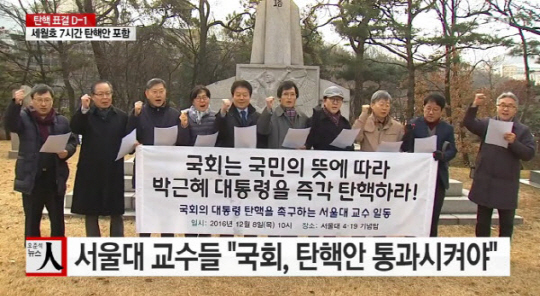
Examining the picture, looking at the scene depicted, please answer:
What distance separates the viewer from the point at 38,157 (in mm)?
3480

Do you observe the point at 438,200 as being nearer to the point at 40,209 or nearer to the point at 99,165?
the point at 99,165

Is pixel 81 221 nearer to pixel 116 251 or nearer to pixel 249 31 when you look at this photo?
pixel 116 251

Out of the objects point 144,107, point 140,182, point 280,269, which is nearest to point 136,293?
point 140,182

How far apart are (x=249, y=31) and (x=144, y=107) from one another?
18308 mm

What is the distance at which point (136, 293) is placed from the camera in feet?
10.5

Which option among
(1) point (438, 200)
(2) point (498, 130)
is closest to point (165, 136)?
(1) point (438, 200)

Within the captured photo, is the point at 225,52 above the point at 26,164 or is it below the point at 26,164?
above

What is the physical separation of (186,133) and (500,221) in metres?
2.85

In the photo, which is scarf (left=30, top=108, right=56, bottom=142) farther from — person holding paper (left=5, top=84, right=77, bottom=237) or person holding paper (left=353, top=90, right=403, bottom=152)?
person holding paper (left=353, top=90, right=403, bottom=152)

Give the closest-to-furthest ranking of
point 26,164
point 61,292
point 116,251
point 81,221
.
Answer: point 116,251 < point 61,292 < point 26,164 < point 81,221

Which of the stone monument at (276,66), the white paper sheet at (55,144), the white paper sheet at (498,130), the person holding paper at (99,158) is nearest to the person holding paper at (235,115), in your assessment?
the person holding paper at (99,158)

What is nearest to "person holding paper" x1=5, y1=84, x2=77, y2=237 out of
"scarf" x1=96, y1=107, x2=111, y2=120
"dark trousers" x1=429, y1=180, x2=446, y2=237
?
"scarf" x1=96, y1=107, x2=111, y2=120

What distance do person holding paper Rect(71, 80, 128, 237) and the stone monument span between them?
3.52 meters

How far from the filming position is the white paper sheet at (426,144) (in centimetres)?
A: 340
